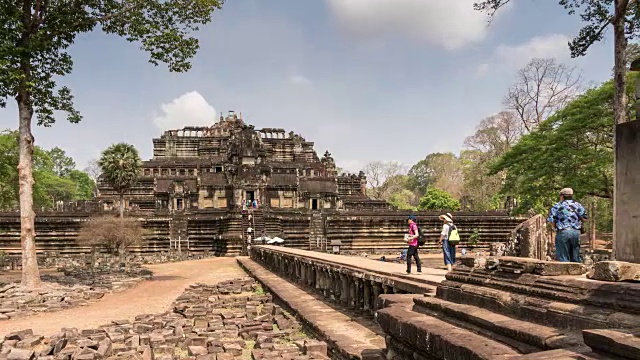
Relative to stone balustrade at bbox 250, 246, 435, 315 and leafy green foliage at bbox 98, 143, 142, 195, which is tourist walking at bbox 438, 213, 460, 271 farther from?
leafy green foliage at bbox 98, 143, 142, 195

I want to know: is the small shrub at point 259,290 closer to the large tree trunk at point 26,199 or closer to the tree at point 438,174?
the large tree trunk at point 26,199

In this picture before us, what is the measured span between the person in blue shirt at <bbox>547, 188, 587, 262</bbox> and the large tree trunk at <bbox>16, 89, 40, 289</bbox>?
13.9 metres

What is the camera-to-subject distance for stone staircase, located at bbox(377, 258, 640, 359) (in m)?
2.84

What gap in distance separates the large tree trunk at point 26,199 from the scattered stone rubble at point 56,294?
18.6 inches

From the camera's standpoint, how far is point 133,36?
53.3 feet

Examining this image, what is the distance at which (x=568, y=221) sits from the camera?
22.6 ft

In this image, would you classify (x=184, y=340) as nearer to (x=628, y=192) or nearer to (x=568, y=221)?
(x=568, y=221)

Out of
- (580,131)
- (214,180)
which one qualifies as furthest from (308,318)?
(214,180)

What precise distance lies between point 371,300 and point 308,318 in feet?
3.80

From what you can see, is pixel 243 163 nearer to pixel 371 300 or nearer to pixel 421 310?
pixel 371 300

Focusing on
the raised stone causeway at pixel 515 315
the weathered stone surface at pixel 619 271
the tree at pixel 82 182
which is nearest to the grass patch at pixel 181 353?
the raised stone causeway at pixel 515 315

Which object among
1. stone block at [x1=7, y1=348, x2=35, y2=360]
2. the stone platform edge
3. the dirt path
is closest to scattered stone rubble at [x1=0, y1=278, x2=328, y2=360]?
stone block at [x1=7, y1=348, x2=35, y2=360]

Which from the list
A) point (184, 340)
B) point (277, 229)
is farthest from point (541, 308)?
point (277, 229)

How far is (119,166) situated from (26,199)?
1351 cm
